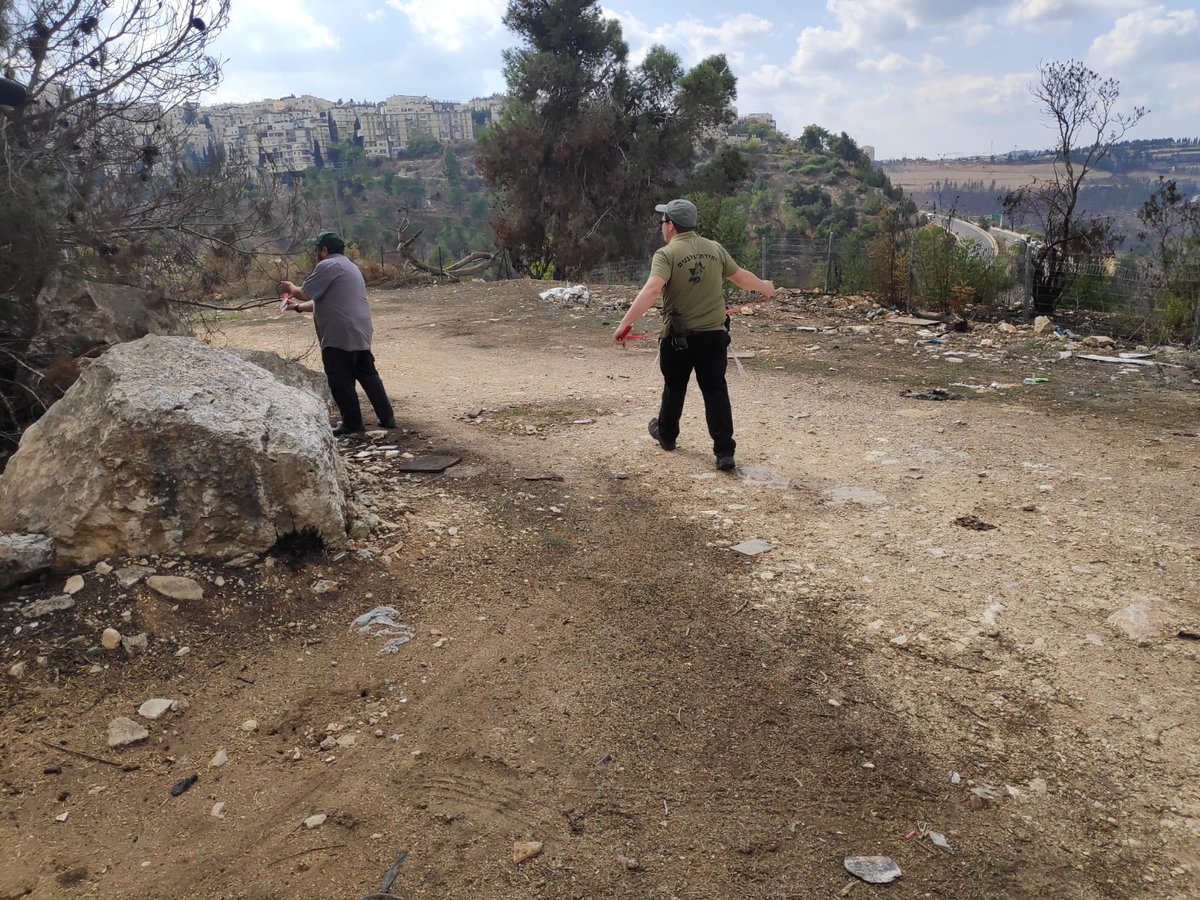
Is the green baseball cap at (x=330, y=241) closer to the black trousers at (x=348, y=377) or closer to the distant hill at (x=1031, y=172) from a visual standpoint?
the black trousers at (x=348, y=377)

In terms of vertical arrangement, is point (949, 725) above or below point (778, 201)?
below

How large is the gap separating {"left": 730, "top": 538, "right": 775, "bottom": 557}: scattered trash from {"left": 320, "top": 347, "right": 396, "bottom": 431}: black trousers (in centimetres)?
312

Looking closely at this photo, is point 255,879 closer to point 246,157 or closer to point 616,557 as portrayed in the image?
point 616,557

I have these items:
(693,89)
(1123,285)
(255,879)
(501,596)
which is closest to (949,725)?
(501,596)

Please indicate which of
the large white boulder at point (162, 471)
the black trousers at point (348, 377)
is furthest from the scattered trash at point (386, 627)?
the black trousers at point (348, 377)

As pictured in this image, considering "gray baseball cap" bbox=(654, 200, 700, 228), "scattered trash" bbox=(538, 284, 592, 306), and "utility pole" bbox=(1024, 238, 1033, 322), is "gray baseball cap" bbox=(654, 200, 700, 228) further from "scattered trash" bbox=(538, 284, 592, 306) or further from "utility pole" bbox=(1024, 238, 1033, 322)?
"scattered trash" bbox=(538, 284, 592, 306)

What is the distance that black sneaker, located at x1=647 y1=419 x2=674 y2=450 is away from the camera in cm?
552

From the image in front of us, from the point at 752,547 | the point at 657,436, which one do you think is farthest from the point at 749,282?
the point at 752,547

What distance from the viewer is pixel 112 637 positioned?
3006 mm

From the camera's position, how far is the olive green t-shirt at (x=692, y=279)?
4816 millimetres

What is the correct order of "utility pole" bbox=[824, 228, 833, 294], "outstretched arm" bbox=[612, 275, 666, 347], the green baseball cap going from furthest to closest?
"utility pole" bbox=[824, 228, 833, 294], the green baseball cap, "outstretched arm" bbox=[612, 275, 666, 347]

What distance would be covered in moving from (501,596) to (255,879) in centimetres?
163

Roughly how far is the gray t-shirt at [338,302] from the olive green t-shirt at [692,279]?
222cm

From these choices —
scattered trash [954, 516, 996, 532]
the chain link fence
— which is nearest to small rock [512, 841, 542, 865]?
scattered trash [954, 516, 996, 532]
